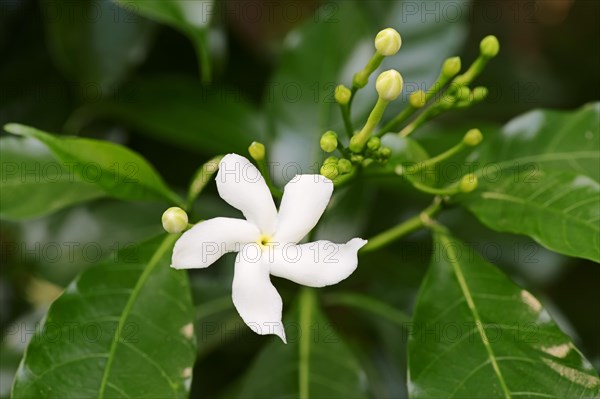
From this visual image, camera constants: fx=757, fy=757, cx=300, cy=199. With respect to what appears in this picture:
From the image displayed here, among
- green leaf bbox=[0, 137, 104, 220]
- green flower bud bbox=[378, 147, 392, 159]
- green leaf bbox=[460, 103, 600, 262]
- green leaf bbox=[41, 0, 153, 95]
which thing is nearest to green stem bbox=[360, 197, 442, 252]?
green leaf bbox=[460, 103, 600, 262]

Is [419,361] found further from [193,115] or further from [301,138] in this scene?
[193,115]

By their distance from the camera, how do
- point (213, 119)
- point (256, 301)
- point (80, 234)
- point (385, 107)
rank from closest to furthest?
point (256, 301), point (385, 107), point (80, 234), point (213, 119)

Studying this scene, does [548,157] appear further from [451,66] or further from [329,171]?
[329,171]

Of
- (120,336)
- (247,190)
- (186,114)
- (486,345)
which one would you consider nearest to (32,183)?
(120,336)

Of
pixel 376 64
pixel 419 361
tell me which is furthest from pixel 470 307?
pixel 376 64

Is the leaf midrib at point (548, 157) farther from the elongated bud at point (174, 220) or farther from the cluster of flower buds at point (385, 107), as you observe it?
the elongated bud at point (174, 220)

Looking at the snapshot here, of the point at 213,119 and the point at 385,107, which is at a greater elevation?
the point at 213,119
